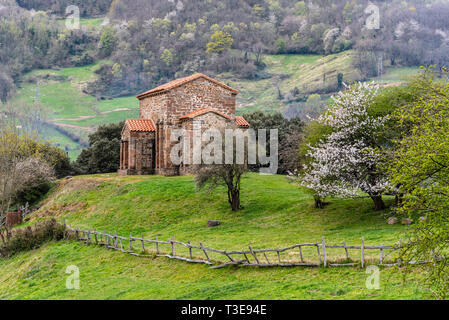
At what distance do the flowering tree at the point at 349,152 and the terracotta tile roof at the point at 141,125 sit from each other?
21.9 metres

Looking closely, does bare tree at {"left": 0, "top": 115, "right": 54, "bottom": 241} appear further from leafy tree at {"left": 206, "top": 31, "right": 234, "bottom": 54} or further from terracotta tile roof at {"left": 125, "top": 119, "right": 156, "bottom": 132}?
leafy tree at {"left": 206, "top": 31, "right": 234, "bottom": 54}

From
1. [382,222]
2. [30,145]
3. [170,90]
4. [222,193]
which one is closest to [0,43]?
[30,145]

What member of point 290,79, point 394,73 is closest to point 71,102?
point 290,79

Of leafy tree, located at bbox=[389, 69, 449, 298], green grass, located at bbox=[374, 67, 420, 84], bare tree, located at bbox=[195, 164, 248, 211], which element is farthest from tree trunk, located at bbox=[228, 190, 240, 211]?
green grass, located at bbox=[374, 67, 420, 84]

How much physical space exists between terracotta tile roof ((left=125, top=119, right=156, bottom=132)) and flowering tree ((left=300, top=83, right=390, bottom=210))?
71.8 feet

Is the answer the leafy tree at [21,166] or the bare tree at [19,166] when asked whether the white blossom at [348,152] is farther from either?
the leafy tree at [21,166]

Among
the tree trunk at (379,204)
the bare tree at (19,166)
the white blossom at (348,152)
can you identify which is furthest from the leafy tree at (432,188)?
the bare tree at (19,166)

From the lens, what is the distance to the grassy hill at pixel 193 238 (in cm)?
1520

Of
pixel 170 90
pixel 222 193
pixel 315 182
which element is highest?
pixel 170 90

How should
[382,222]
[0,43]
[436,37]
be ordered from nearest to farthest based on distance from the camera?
1. [382,222]
2. [436,37]
3. [0,43]

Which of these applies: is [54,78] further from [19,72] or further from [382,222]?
[382,222]

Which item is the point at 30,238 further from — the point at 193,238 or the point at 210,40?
the point at 210,40
